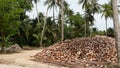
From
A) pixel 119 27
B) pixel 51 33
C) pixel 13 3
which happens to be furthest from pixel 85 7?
pixel 119 27

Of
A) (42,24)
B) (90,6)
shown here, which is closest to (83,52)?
(42,24)

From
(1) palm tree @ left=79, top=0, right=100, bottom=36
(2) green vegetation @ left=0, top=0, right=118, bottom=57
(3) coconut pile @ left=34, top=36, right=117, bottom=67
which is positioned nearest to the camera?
(3) coconut pile @ left=34, top=36, right=117, bottom=67

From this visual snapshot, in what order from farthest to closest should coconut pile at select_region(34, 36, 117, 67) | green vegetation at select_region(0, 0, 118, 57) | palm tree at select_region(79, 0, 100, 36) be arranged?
palm tree at select_region(79, 0, 100, 36), green vegetation at select_region(0, 0, 118, 57), coconut pile at select_region(34, 36, 117, 67)

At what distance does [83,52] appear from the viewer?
21.0 meters

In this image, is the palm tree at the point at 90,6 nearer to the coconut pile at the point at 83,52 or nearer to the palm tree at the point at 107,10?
the palm tree at the point at 107,10

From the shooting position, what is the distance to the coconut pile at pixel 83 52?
65.6 ft

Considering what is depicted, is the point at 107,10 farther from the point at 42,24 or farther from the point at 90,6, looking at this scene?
the point at 42,24

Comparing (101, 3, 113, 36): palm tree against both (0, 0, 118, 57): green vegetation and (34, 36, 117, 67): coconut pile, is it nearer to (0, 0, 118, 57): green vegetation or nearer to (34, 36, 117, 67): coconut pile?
(0, 0, 118, 57): green vegetation

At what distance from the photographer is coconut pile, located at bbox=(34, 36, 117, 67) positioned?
20.0 meters

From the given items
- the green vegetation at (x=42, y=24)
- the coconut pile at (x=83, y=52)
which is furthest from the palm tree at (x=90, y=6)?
the coconut pile at (x=83, y=52)

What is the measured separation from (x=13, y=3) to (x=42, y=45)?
1943 cm

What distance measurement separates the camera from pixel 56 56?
21406 mm

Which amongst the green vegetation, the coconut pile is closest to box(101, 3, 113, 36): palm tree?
the green vegetation

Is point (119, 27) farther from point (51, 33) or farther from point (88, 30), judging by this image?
point (88, 30)
